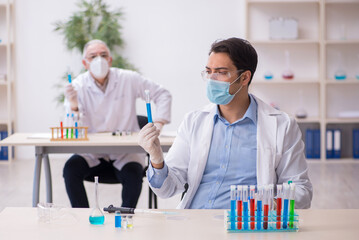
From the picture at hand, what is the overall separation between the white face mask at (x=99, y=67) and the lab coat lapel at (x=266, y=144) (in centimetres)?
175

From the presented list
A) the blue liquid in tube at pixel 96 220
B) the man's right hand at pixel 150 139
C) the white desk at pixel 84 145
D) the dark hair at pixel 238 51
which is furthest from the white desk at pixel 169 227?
the white desk at pixel 84 145

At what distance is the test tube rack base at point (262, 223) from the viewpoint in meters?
1.66

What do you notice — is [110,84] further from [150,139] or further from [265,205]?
[265,205]

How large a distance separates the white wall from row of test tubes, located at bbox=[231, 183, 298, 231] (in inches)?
196

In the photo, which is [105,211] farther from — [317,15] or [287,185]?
[317,15]

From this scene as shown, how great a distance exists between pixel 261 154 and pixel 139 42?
4550 millimetres

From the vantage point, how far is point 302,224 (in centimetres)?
173

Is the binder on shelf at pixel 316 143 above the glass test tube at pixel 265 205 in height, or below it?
below

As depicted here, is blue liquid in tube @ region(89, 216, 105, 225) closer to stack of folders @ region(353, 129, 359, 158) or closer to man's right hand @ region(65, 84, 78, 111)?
man's right hand @ region(65, 84, 78, 111)

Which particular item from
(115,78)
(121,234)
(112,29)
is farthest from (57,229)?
(112,29)

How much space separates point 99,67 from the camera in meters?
3.87

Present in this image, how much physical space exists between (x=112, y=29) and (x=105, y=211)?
15.1 ft

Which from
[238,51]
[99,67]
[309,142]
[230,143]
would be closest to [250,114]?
[230,143]

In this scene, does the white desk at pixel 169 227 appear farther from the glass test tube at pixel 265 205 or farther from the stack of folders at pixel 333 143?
the stack of folders at pixel 333 143
